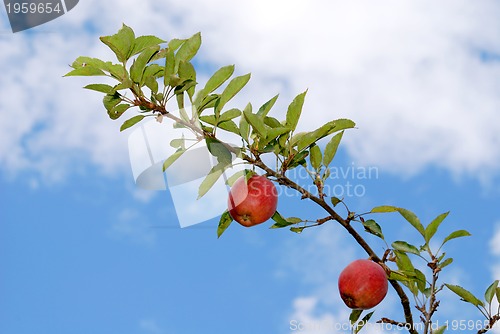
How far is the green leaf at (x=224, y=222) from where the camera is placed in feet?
9.45

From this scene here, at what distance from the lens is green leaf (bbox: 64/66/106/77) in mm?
2424

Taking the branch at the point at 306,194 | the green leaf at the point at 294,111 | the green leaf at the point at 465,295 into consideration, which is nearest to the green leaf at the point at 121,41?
the branch at the point at 306,194

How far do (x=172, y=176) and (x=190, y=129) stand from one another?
340 millimetres

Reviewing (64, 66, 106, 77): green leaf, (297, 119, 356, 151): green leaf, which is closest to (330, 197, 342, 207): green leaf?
(297, 119, 356, 151): green leaf

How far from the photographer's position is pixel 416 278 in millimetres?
2834

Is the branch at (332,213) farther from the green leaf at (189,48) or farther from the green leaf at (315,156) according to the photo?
the green leaf at (189,48)

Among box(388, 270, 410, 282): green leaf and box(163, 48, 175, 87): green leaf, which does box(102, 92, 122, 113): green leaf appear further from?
box(388, 270, 410, 282): green leaf

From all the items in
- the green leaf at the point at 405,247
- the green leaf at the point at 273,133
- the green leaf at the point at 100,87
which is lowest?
the green leaf at the point at 405,247

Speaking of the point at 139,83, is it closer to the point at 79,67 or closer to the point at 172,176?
the point at 79,67

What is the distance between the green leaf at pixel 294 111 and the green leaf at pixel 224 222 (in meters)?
0.58

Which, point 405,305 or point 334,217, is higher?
point 334,217

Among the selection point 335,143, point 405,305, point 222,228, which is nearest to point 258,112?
point 335,143

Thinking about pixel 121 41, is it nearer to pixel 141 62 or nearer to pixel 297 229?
pixel 141 62

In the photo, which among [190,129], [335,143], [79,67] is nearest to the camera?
[79,67]
